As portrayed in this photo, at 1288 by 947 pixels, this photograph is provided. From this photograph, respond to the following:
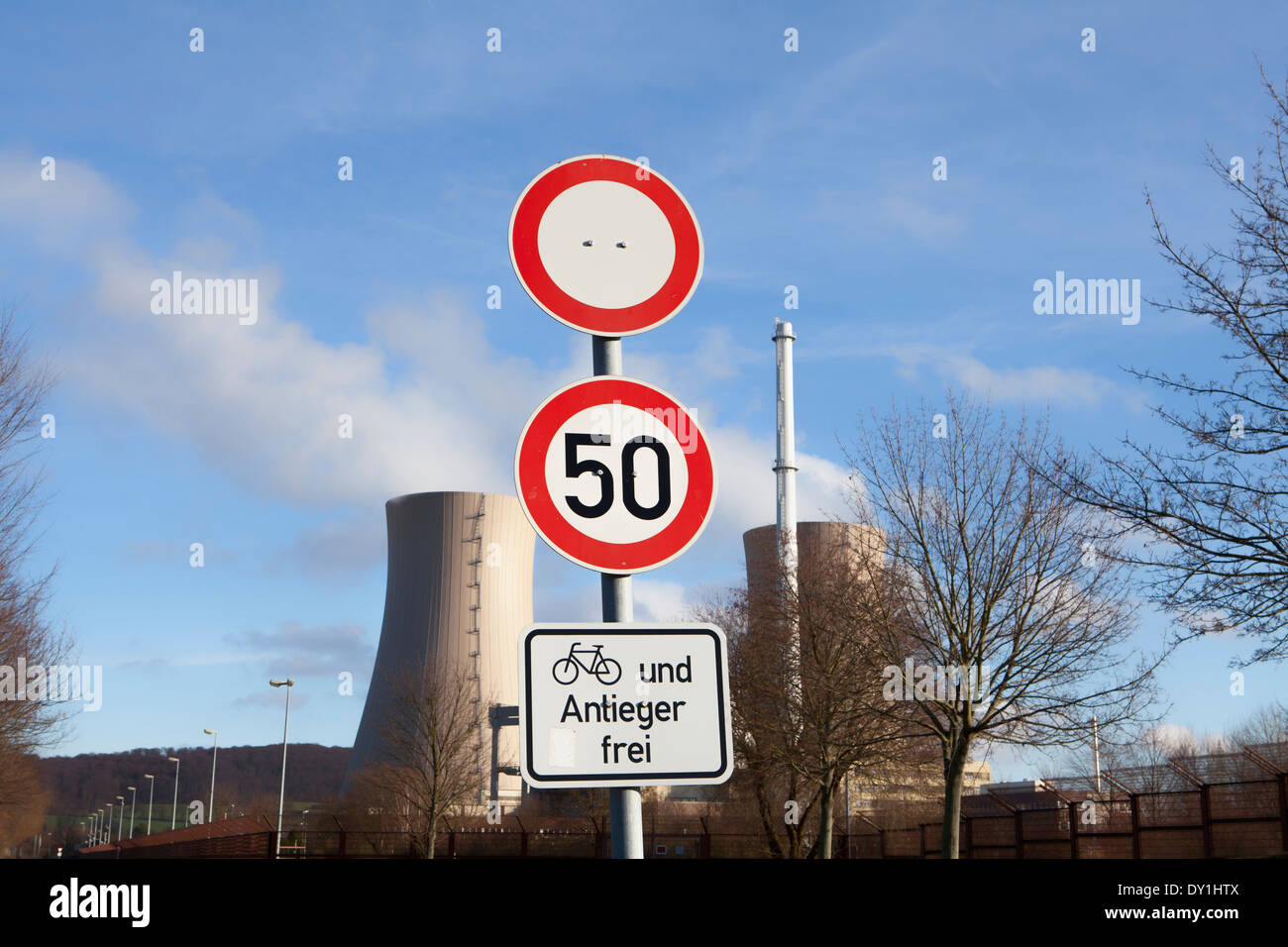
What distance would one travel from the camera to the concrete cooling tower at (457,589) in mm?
41000

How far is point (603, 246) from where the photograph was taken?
3.02 meters

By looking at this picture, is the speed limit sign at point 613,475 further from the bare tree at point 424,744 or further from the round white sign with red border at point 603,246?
the bare tree at point 424,744

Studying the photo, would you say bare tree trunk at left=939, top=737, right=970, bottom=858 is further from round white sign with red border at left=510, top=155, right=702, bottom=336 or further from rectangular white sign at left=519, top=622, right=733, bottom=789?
rectangular white sign at left=519, top=622, right=733, bottom=789

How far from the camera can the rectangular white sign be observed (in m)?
2.44

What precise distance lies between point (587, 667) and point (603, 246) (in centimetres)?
115

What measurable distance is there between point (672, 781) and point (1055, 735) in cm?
1749

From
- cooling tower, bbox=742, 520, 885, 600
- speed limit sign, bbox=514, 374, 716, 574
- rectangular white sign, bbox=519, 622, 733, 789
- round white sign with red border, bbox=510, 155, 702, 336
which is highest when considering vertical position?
cooling tower, bbox=742, 520, 885, 600

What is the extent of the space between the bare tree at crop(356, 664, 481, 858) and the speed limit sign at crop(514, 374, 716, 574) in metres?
40.3

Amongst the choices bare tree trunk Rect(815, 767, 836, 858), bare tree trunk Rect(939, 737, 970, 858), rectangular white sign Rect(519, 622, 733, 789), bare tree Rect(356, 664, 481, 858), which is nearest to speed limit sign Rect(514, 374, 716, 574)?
rectangular white sign Rect(519, 622, 733, 789)

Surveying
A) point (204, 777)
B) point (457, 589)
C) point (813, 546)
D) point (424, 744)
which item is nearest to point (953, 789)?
point (813, 546)

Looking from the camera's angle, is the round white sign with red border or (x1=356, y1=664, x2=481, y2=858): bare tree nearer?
the round white sign with red border

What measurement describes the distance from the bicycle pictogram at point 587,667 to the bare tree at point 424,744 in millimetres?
40458

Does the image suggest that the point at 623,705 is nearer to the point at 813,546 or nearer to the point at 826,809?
the point at 826,809

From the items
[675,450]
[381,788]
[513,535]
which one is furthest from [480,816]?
[675,450]
